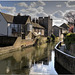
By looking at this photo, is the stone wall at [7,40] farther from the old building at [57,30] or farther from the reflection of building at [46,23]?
the old building at [57,30]

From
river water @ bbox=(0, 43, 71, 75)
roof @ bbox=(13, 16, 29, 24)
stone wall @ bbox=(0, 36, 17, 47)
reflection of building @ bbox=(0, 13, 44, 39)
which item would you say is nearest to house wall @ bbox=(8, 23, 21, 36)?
reflection of building @ bbox=(0, 13, 44, 39)

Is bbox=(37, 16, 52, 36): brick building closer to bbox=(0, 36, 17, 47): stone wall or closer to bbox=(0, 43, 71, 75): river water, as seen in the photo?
bbox=(0, 36, 17, 47): stone wall

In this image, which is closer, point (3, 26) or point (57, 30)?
point (3, 26)

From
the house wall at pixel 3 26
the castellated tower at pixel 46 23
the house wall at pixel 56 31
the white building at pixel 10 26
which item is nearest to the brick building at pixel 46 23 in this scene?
the castellated tower at pixel 46 23

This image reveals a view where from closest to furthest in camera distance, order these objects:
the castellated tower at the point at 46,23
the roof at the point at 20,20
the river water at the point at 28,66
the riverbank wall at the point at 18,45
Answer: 1. the river water at the point at 28,66
2. the riverbank wall at the point at 18,45
3. the roof at the point at 20,20
4. the castellated tower at the point at 46,23

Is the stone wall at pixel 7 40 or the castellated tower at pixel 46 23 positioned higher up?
the castellated tower at pixel 46 23

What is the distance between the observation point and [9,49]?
80.6 feet

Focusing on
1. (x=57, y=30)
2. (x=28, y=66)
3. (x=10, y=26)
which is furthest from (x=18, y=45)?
(x=57, y=30)

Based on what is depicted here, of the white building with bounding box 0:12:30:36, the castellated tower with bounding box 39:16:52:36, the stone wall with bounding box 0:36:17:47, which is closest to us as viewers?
the stone wall with bounding box 0:36:17:47

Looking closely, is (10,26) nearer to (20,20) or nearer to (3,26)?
(3,26)

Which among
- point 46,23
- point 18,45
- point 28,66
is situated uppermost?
point 46,23

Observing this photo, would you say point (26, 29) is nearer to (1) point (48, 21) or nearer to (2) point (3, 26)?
(2) point (3, 26)

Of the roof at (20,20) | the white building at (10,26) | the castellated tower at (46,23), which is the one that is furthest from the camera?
the castellated tower at (46,23)

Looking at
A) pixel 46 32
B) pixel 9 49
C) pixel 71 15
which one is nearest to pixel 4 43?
pixel 9 49
